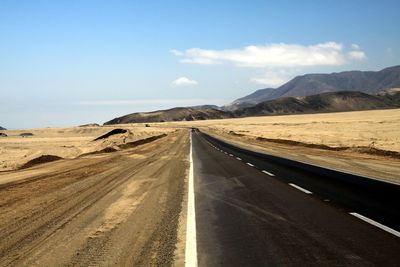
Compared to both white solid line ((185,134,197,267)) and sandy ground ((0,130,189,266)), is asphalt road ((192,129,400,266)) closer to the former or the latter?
white solid line ((185,134,197,267))

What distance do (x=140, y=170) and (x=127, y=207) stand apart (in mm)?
9138

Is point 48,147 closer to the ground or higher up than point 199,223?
closer to the ground

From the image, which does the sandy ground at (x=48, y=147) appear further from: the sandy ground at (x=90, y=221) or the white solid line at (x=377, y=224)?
the white solid line at (x=377, y=224)

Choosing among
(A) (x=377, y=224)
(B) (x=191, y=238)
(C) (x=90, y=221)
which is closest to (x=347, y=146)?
(A) (x=377, y=224)

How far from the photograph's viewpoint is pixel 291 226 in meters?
7.89

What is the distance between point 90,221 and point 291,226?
12.6 feet

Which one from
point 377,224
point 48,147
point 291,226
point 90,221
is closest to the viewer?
point 377,224

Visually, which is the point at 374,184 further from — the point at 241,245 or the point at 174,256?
the point at 174,256

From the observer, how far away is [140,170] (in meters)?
19.5

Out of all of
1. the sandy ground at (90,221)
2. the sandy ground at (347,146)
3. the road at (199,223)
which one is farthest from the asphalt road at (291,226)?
the sandy ground at (347,146)

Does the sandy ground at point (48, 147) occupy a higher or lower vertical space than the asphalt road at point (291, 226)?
lower

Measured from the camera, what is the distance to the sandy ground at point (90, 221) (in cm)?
646

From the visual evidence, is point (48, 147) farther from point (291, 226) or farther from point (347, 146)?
point (291, 226)

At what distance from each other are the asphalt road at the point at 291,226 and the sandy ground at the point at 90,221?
72 cm
